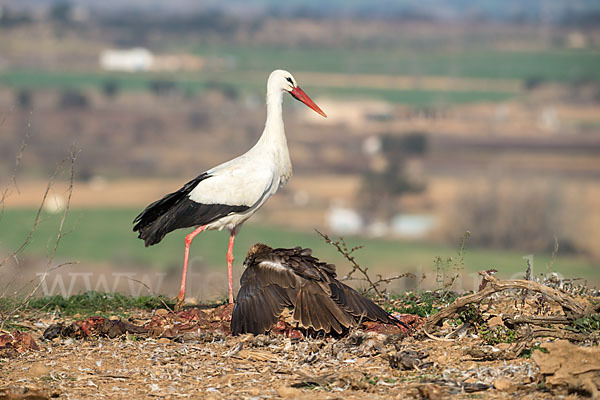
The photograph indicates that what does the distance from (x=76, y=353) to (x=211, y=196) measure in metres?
2.70

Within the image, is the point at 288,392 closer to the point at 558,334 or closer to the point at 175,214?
the point at 558,334

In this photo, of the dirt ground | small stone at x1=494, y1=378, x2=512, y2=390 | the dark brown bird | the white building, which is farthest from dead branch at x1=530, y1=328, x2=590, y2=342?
the white building

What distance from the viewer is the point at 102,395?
625 centimetres

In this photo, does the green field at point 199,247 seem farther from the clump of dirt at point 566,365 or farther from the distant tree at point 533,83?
the distant tree at point 533,83

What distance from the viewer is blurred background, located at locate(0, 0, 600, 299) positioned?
59.6 meters

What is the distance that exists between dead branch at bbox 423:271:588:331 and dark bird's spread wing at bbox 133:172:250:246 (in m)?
3.20

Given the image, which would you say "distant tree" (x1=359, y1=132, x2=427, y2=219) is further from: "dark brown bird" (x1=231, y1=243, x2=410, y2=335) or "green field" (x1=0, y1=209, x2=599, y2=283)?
"dark brown bird" (x1=231, y1=243, x2=410, y2=335)

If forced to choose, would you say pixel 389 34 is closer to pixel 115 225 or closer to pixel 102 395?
pixel 115 225

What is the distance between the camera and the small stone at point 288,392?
5.97 m

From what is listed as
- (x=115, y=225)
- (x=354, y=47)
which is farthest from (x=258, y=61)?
(x=115, y=225)

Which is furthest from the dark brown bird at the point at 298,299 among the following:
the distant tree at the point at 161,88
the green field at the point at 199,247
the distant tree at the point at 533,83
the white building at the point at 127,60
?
the white building at the point at 127,60

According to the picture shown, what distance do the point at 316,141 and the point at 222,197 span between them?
83.5 metres

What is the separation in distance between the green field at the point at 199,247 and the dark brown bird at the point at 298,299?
41.1m

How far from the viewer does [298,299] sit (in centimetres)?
714
